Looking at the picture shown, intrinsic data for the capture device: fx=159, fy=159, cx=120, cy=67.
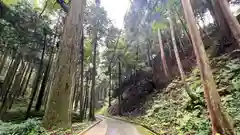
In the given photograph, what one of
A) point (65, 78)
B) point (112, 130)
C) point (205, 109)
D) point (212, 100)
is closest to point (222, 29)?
point (205, 109)

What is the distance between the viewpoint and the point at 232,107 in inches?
241

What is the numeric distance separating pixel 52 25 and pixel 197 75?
13661 mm

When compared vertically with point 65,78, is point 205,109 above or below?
below

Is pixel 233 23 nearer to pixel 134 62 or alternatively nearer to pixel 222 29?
pixel 222 29

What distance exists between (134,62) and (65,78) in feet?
57.9

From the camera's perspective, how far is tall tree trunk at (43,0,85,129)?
216 inches

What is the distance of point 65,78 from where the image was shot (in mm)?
5832

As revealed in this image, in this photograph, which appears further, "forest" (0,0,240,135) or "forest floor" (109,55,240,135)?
"forest floor" (109,55,240,135)

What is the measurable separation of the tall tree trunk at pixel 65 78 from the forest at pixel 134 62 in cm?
3

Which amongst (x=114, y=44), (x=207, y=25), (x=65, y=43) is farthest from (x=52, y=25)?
(x=207, y=25)

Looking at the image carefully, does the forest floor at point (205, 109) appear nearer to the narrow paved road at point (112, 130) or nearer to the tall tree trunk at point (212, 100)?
the tall tree trunk at point (212, 100)

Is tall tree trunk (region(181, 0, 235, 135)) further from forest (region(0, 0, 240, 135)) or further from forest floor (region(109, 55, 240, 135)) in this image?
forest floor (region(109, 55, 240, 135))

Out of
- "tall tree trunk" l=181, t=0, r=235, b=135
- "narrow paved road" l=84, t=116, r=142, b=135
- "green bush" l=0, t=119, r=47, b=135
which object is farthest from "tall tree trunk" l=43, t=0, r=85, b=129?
"tall tree trunk" l=181, t=0, r=235, b=135

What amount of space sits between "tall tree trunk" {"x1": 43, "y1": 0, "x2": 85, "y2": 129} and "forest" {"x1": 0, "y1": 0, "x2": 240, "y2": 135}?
0.11 feet
